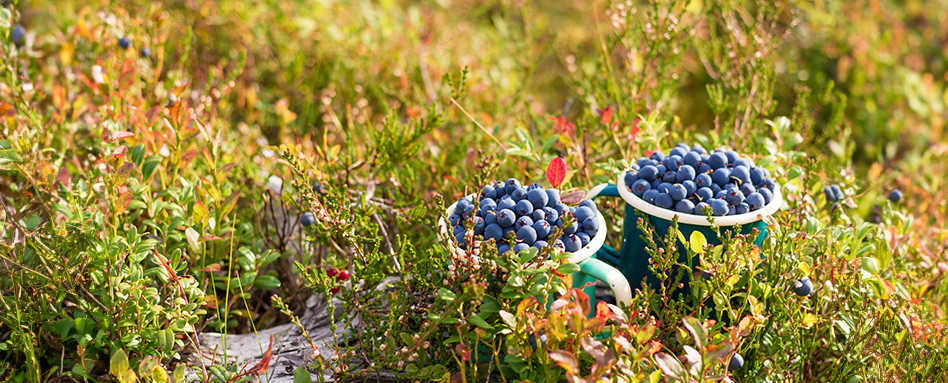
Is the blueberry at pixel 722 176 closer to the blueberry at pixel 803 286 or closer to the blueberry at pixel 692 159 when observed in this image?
the blueberry at pixel 692 159

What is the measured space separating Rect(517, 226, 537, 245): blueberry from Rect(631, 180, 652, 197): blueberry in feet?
0.93

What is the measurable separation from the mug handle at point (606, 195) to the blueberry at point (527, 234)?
311 mm

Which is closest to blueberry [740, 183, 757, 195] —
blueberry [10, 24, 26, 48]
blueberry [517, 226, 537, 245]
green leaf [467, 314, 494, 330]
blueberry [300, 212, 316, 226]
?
blueberry [517, 226, 537, 245]

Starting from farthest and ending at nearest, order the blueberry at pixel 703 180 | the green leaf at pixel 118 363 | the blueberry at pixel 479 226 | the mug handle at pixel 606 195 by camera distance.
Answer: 1. the mug handle at pixel 606 195
2. the blueberry at pixel 703 180
3. the blueberry at pixel 479 226
4. the green leaf at pixel 118 363

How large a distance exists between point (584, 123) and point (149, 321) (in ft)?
4.29

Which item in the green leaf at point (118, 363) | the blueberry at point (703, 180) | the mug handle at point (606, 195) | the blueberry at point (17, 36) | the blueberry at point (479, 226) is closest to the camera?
the green leaf at point (118, 363)

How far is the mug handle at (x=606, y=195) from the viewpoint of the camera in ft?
4.52

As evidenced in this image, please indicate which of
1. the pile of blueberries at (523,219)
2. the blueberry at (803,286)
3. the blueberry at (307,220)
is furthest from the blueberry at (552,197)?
the blueberry at (307,220)

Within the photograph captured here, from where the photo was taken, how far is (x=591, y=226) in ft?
3.89

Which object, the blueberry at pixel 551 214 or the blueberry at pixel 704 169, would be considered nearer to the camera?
the blueberry at pixel 551 214

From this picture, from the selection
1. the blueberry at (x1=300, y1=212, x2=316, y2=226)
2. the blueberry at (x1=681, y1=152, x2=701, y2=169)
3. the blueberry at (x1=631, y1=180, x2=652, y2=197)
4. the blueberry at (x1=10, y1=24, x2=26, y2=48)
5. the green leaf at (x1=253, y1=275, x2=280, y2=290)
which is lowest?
the green leaf at (x1=253, y1=275, x2=280, y2=290)

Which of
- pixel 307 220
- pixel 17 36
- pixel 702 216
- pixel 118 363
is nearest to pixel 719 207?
pixel 702 216

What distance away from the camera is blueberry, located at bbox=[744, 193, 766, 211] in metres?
1.21

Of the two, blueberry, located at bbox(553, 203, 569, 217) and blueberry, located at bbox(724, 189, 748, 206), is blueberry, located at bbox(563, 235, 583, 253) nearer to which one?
blueberry, located at bbox(553, 203, 569, 217)
